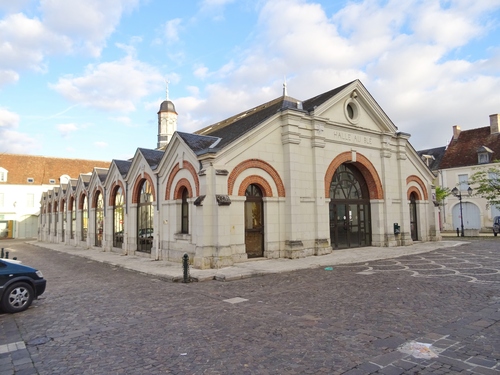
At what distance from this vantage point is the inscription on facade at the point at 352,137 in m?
18.3

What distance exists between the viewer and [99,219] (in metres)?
24.6

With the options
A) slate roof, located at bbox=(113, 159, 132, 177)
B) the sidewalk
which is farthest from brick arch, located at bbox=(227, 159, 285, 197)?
slate roof, located at bbox=(113, 159, 132, 177)

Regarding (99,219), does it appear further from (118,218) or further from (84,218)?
(118,218)

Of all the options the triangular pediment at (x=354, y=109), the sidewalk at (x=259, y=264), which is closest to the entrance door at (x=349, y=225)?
the sidewalk at (x=259, y=264)

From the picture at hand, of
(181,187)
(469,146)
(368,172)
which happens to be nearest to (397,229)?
(368,172)

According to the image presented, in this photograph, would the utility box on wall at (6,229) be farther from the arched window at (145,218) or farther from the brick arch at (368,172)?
the brick arch at (368,172)

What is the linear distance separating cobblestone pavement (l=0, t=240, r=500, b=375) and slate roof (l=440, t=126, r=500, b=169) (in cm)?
3033

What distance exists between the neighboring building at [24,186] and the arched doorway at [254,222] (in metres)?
38.1

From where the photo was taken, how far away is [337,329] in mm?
6078

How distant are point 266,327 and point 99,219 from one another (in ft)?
69.7

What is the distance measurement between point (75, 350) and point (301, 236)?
11.6m

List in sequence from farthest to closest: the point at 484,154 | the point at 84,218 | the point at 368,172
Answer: the point at 484,154 < the point at 84,218 < the point at 368,172

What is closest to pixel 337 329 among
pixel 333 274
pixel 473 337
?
pixel 473 337

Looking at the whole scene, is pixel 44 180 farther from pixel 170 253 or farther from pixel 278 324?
pixel 278 324
